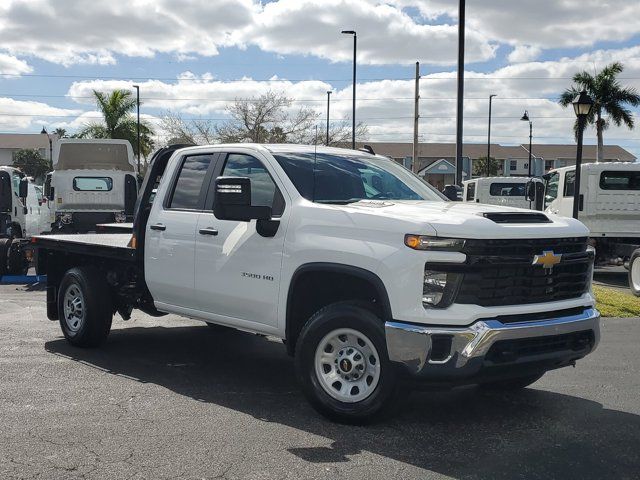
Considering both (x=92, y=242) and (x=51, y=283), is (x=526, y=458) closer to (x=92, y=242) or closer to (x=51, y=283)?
(x=92, y=242)

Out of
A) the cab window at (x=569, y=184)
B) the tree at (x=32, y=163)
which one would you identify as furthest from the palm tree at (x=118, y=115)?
the cab window at (x=569, y=184)

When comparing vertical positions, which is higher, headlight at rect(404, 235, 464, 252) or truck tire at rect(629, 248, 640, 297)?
headlight at rect(404, 235, 464, 252)

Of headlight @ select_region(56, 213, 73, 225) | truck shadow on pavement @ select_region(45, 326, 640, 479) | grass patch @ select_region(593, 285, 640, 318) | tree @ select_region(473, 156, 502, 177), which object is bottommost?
grass patch @ select_region(593, 285, 640, 318)

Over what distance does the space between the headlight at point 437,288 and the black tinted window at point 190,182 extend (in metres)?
2.56

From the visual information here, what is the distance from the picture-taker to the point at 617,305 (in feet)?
38.3

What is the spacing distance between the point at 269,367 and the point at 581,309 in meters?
3.08

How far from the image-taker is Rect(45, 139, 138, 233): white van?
17.7 meters

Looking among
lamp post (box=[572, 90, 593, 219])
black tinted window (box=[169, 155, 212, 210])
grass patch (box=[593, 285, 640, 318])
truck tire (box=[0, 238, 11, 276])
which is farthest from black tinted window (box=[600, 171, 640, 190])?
truck tire (box=[0, 238, 11, 276])

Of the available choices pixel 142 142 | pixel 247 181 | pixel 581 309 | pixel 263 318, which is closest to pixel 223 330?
pixel 263 318

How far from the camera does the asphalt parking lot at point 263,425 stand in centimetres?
459

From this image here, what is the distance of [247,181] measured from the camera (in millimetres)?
5664

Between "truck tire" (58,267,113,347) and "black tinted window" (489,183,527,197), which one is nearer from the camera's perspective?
"truck tire" (58,267,113,347)

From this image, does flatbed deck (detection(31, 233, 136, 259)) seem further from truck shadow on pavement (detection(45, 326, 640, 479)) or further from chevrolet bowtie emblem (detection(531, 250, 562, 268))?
chevrolet bowtie emblem (detection(531, 250, 562, 268))

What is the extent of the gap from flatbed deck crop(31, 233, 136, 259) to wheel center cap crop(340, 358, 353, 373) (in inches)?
108
